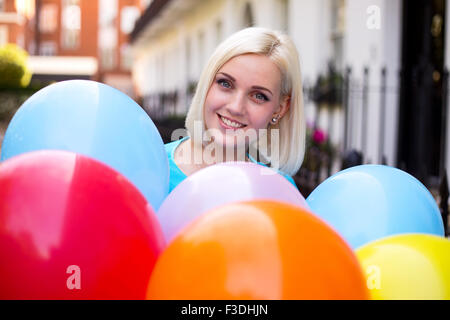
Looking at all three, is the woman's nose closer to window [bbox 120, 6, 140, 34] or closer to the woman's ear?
the woman's ear

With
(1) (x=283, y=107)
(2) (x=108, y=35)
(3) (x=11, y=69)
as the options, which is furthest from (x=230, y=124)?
(2) (x=108, y=35)

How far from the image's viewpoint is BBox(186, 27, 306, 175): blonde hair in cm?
218

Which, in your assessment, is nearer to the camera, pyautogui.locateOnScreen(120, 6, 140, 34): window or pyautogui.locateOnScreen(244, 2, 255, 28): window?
pyautogui.locateOnScreen(244, 2, 255, 28): window

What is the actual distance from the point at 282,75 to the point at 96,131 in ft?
2.71

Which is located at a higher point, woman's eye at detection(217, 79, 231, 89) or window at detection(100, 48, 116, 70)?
window at detection(100, 48, 116, 70)

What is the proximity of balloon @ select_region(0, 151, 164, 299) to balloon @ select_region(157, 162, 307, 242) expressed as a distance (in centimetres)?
17

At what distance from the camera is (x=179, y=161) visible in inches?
99.7

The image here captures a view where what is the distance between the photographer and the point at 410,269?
55.6 inches

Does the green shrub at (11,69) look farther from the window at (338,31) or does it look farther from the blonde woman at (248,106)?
the blonde woman at (248,106)

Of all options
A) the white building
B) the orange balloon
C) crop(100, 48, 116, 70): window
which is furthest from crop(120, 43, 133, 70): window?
the orange balloon

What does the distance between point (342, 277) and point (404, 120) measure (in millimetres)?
6685

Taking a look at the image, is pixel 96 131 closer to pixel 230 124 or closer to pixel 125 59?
pixel 230 124

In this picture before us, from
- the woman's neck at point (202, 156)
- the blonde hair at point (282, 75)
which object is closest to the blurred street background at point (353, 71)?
the blonde hair at point (282, 75)

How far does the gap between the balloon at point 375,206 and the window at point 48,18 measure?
52.4 m
